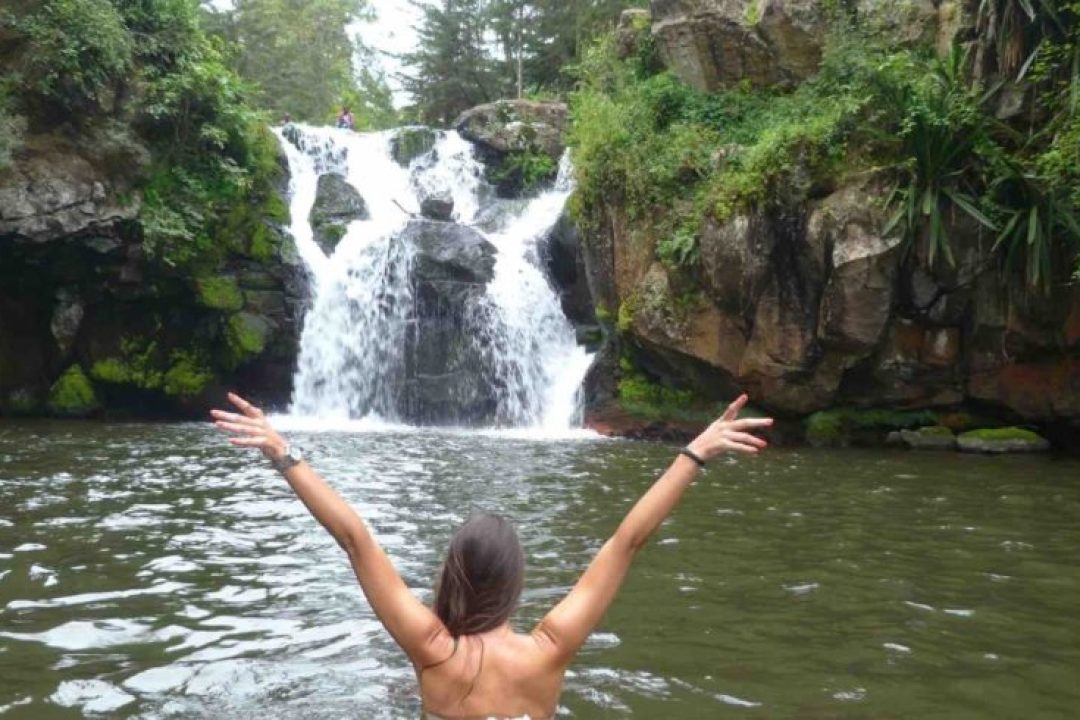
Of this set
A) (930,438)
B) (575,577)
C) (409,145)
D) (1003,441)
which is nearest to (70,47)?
(409,145)

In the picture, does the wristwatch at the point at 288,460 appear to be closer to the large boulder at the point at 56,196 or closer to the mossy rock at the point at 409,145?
the large boulder at the point at 56,196

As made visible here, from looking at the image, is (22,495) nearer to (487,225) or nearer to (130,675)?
(130,675)

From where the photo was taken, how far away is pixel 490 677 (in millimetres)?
2748

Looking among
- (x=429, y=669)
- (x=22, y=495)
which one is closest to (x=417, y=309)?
(x=22, y=495)

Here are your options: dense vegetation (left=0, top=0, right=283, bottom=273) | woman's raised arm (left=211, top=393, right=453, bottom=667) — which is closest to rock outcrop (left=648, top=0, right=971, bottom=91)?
dense vegetation (left=0, top=0, right=283, bottom=273)

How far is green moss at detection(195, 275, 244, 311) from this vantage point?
60.5ft

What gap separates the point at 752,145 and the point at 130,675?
1359 cm

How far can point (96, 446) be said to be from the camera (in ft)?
42.5

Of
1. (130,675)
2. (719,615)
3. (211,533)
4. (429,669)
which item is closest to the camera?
(429,669)

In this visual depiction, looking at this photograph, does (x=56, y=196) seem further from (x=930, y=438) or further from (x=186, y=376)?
(x=930, y=438)

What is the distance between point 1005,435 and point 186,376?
48.2 feet

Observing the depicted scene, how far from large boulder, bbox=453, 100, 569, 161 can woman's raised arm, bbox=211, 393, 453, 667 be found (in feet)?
71.2

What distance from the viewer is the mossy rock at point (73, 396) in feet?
59.9

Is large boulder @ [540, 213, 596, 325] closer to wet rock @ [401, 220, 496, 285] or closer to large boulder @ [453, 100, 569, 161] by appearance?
wet rock @ [401, 220, 496, 285]
